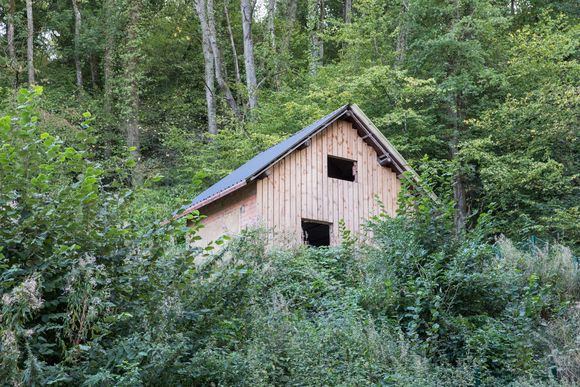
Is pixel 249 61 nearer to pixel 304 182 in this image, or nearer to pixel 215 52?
pixel 215 52

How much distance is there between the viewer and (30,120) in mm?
6195

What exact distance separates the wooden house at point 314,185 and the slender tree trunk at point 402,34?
9.01 m

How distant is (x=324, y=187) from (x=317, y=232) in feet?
7.81

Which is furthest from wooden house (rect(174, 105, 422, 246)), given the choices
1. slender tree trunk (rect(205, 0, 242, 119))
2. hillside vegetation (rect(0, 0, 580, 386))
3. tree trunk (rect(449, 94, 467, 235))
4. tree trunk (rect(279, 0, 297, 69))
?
tree trunk (rect(279, 0, 297, 69))

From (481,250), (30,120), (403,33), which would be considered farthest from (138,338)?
(403,33)

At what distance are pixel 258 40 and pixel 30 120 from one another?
107ft

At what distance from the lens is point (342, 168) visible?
20547 millimetres

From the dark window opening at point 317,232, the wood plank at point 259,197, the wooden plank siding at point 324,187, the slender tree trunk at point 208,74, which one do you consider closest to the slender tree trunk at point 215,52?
the slender tree trunk at point 208,74

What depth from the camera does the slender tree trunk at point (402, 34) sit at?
2689 cm

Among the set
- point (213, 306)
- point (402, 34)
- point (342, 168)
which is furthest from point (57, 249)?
point (402, 34)

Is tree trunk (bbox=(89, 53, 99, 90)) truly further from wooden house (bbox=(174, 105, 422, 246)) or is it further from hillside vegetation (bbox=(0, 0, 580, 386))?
wooden house (bbox=(174, 105, 422, 246))

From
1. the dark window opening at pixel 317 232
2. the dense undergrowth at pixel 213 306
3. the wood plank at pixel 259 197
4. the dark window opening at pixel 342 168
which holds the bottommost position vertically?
the dense undergrowth at pixel 213 306

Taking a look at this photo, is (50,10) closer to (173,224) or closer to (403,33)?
(403,33)

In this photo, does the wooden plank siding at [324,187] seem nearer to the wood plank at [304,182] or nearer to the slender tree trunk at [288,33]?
the wood plank at [304,182]
